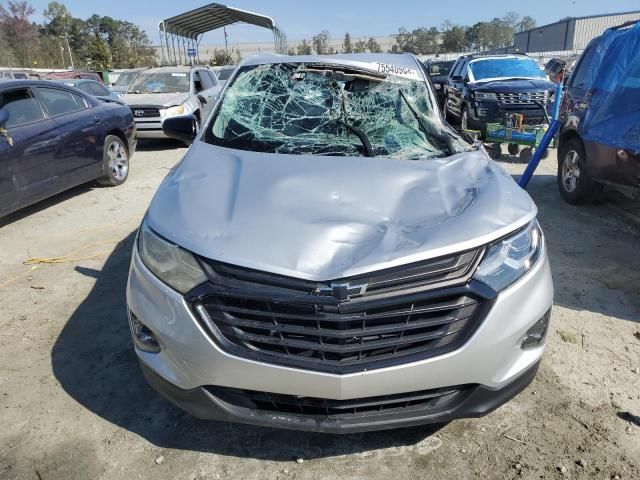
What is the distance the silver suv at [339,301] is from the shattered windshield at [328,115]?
707mm

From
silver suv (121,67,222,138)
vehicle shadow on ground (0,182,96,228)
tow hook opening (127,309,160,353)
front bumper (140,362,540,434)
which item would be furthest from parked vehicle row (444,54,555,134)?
tow hook opening (127,309,160,353)

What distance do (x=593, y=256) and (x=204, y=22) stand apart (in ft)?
89.4

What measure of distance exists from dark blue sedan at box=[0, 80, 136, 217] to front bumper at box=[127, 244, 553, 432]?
414cm

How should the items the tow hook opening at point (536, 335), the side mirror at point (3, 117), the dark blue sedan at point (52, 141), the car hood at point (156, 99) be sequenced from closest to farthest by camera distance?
the tow hook opening at point (536, 335) → the side mirror at point (3, 117) → the dark blue sedan at point (52, 141) → the car hood at point (156, 99)

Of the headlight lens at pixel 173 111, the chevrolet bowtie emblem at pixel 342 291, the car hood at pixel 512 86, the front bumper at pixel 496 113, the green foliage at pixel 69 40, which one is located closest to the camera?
the chevrolet bowtie emblem at pixel 342 291

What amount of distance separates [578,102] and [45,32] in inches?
3417

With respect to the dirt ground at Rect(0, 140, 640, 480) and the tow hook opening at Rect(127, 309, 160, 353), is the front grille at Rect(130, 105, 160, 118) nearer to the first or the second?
the dirt ground at Rect(0, 140, 640, 480)

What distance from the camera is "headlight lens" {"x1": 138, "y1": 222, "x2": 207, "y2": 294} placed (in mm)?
2055

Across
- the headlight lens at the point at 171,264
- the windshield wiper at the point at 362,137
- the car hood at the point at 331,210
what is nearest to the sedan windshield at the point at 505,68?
the windshield wiper at the point at 362,137

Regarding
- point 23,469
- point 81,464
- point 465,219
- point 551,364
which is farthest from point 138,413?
point 551,364

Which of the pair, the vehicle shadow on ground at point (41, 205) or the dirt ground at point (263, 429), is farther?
the vehicle shadow on ground at point (41, 205)

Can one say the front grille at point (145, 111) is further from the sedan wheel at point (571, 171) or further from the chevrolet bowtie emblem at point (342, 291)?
the chevrolet bowtie emblem at point (342, 291)

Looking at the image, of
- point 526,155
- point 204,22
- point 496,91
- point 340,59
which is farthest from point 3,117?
point 204,22

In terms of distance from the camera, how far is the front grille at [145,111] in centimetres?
1063
